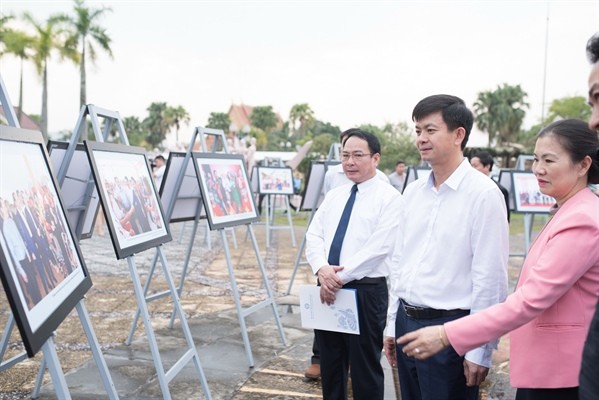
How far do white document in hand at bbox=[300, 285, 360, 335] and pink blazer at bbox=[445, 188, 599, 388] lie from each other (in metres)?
1.30

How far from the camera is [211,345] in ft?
16.3

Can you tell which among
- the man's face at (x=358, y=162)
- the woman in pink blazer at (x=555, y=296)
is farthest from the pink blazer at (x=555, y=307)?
the man's face at (x=358, y=162)

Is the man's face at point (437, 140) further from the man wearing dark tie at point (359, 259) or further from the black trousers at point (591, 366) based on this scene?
the black trousers at point (591, 366)

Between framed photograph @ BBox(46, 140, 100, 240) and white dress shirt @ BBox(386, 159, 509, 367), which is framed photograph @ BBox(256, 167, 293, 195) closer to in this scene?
framed photograph @ BBox(46, 140, 100, 240)

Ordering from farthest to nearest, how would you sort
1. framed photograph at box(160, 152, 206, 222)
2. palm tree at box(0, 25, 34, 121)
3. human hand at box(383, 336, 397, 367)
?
1. palm tree at box(0, 25, 34, 121)
2. framed photograph at box(160, 152, 206, 222)
3. human hand at box(383, 336, 397, 367)

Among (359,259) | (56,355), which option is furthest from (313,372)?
(56,355)

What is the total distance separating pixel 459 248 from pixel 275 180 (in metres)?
11.0

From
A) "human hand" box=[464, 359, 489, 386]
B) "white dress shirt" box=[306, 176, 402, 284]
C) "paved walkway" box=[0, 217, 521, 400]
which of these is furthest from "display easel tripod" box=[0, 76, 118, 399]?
"human hand" box=[464, 359, 489, 386]

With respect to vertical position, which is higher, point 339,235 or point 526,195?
point 339,235

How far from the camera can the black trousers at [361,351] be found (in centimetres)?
321

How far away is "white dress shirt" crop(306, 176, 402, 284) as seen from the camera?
126 inches

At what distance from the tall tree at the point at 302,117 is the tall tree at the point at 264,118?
9.00 ft

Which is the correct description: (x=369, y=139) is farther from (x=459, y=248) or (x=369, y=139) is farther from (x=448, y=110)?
(x=459, y=248)

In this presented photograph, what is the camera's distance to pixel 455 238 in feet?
7.57
